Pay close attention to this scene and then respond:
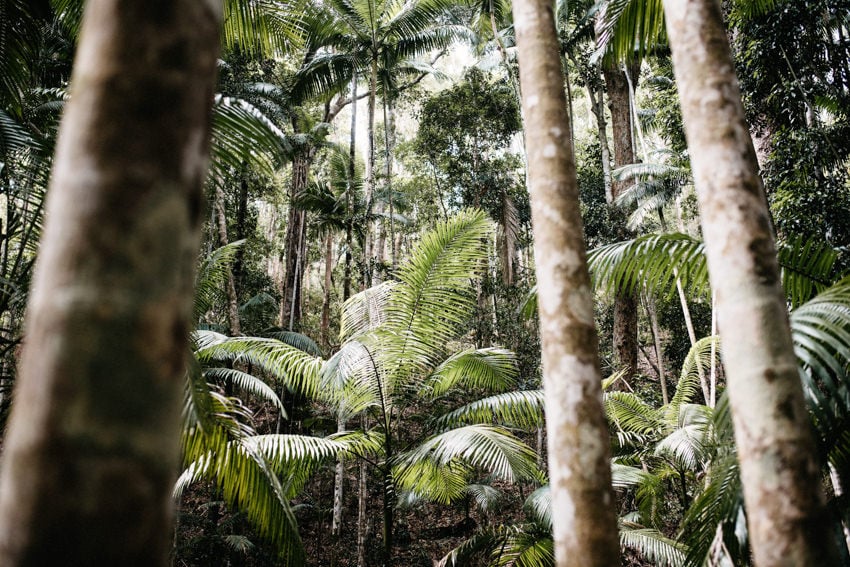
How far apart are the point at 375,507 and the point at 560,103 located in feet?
32.3

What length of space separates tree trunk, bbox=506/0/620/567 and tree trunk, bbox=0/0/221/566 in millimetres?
1448

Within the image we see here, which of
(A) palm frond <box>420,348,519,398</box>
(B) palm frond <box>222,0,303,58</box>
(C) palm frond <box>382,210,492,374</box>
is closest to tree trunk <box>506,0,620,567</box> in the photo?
(C) palm frond <box>382,210,492,374</box>

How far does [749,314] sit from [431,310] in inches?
146

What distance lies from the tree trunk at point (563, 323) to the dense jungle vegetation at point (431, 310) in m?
0.01

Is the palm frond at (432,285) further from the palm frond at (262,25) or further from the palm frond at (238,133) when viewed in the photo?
→ the palm frond at (262,25)

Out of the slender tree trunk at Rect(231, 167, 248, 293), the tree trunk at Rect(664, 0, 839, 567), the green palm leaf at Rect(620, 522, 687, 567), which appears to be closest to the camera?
the tree trunk at Rect(664, 0, 839, 567)

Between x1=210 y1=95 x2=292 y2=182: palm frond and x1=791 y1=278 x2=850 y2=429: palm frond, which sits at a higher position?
x1=210 y1=95 x2=292 y2=182: palm frond

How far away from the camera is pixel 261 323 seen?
43.1 feet

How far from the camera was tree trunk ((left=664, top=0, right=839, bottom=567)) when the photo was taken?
4.38ft

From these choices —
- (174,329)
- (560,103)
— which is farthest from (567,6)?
(174,329)

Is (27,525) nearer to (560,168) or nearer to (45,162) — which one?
(560,168)

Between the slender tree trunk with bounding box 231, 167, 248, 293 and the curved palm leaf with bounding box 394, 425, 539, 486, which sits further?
the slender tree trunk with bounding box 231, 167, 248, 293

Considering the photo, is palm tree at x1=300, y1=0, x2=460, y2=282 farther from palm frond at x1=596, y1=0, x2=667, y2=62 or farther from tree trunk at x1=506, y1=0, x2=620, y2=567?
tree trunk at x1=506, y1=0, x2=620, y2=567

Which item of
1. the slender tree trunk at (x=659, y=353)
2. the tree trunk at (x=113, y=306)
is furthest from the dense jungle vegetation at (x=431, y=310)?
the slender tree trunk at (x=659, y=353)
